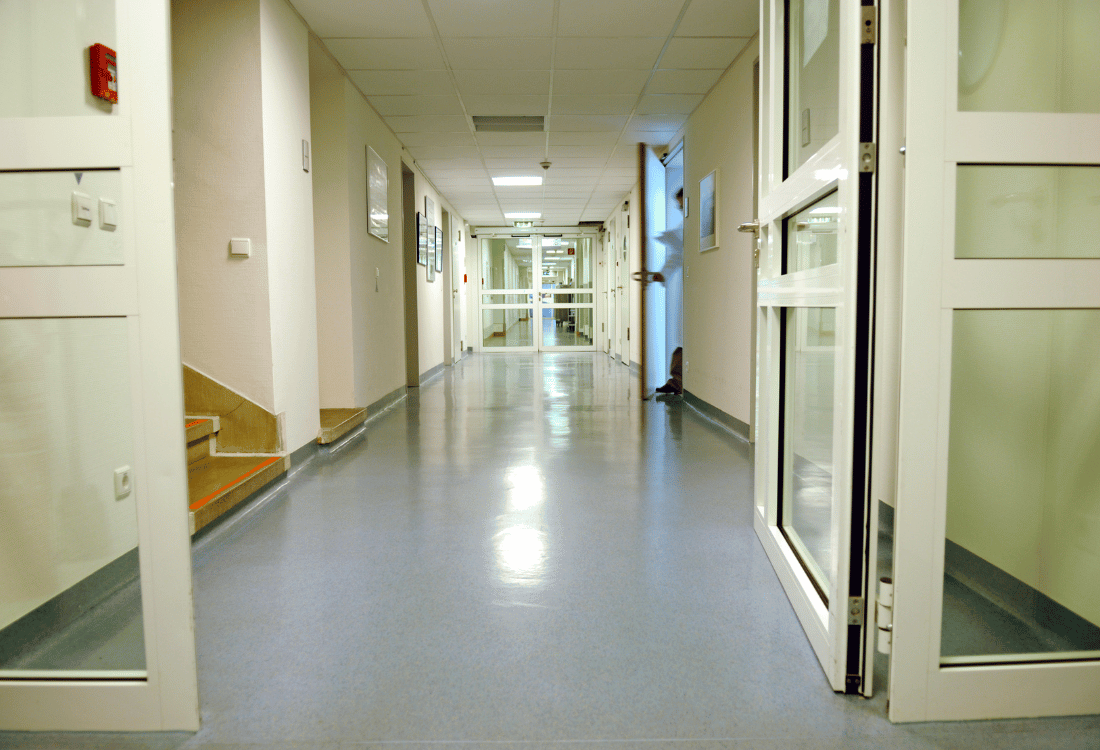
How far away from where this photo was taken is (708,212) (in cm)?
570

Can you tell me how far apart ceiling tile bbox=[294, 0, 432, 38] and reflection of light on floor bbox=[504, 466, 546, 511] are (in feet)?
8.32

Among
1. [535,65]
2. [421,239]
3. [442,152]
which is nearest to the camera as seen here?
[535,65]

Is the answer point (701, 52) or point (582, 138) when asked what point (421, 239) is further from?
point (701, 52)

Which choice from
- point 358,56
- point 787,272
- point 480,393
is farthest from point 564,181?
point 787,272

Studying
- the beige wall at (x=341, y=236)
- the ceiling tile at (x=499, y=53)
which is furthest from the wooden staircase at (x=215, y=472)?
the ceiling tile at (x=499, y=53)

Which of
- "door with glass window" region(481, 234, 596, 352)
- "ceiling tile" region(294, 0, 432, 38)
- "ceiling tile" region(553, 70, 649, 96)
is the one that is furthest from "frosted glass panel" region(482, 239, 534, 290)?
"ceiling tile" region(294, 0, 432, 38)

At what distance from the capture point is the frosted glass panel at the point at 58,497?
173cm

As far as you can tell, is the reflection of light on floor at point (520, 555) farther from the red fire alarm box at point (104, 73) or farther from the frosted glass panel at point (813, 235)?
the red fire alarm box at point (104, 73)

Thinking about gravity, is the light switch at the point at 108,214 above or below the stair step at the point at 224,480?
above

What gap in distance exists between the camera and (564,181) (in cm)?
892

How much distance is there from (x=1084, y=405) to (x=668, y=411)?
4.41 metres

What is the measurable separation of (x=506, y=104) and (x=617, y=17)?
177 centimetres

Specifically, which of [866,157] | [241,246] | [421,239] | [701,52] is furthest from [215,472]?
[421,239]

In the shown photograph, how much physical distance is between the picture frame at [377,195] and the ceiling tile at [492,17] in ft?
5.18
